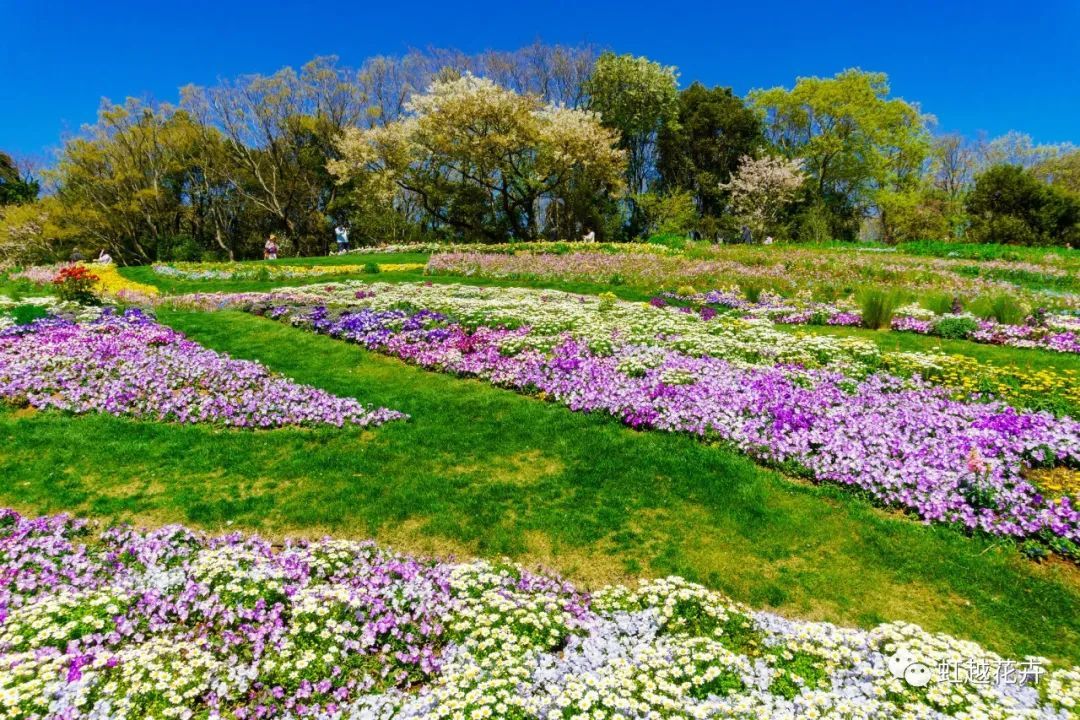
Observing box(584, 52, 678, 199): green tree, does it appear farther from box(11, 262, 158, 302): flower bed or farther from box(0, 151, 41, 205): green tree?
box(0, 151, 41, 205): green tree

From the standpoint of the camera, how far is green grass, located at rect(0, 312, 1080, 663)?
5.50 metres

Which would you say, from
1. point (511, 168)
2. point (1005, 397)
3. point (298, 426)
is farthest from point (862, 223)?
point (298, 426)

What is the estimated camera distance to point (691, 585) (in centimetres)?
525

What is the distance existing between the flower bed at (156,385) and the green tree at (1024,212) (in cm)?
4762

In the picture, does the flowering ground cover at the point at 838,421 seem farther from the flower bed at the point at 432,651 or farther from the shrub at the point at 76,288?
the shrub at the point at 76,288

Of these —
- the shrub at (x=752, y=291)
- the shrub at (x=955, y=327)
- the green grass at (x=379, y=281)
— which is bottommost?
the shrub at (x=955, y=327)

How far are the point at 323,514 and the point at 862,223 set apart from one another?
213 ft

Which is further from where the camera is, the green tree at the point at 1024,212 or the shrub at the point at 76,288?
the green tree at the point at 1024,212

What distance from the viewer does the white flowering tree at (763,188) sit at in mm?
48969

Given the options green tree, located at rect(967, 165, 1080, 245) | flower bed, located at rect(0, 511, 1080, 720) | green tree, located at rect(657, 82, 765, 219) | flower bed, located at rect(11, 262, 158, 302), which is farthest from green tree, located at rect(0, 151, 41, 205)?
green tree, located at rect(967, 165, 1080, 245)

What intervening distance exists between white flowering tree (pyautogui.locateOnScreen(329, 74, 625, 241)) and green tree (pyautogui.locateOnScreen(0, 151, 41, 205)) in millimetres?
37417

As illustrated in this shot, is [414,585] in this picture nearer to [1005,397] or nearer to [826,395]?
[826,395]

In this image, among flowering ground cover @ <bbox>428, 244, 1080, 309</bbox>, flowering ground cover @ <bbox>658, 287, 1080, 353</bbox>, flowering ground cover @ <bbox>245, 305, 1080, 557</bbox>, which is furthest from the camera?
flowering ground cover @ <bbox>428, 244, 1080, 309</bbox>

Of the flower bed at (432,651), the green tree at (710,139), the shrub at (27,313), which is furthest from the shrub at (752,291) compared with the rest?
the green tree at (710,139)
